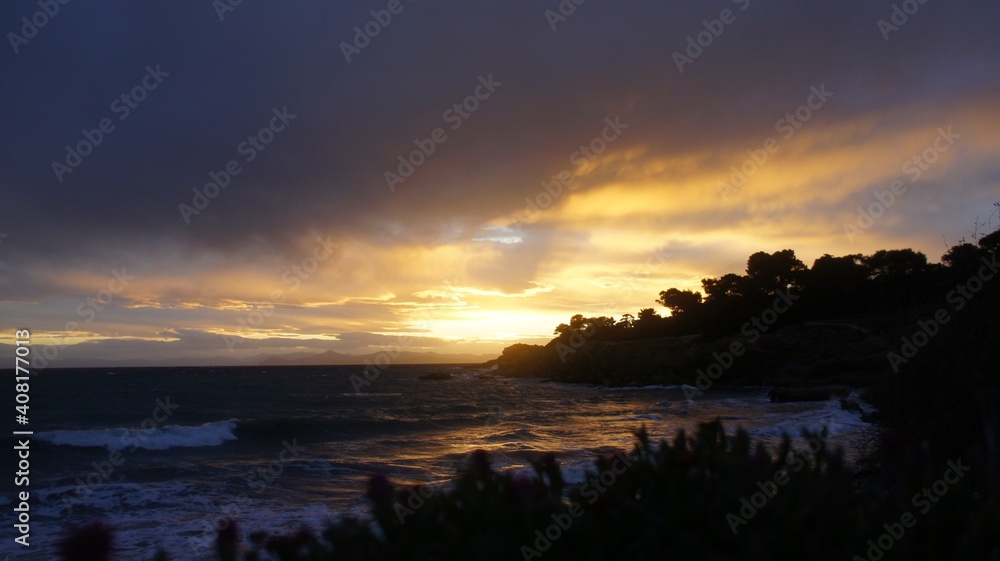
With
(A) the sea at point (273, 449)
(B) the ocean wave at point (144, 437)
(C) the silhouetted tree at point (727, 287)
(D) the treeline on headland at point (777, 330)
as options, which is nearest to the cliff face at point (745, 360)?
(D) the treeline on headland at point (777, 330)

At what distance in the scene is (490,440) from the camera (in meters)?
23.5

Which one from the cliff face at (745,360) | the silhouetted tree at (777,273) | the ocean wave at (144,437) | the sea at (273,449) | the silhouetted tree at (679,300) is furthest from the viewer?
the silhouetted tree at (679,300)

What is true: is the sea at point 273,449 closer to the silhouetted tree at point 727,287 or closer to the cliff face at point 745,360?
the cliff face at point 745,360

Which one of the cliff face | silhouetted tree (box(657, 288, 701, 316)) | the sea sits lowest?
the sea

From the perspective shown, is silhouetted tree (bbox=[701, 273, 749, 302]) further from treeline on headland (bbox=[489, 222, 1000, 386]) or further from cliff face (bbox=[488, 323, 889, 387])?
cliff face (bbox=[488, 323, 889, 387])

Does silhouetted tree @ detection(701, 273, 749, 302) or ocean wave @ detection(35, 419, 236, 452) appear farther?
silhouetted tree @ detection(701, 273, 749, 302)

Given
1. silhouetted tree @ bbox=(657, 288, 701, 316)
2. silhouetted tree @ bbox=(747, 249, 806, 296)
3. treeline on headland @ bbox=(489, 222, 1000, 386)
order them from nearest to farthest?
treeline on headland @ bbox=(489, 222, 1000, 386) < silhouetted tree @ bbox=(747, 249, 806, 296) < silhouetted tree @ bbox=(657, 288, 701, 316)

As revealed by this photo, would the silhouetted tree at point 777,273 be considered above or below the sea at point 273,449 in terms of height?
above

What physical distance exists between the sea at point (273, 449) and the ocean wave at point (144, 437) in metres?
0.08

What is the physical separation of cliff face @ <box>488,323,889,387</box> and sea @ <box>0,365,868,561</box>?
484 inches

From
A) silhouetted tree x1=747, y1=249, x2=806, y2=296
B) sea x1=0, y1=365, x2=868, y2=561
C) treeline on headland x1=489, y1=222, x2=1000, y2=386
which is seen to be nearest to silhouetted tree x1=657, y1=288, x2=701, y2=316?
treeline on headland x1=489, y1=222, x2=1000, y2=386

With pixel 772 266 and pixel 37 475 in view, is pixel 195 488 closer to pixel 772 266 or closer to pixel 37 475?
pixel 37 475

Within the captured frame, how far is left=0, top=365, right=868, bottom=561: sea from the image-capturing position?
1196 centimetres

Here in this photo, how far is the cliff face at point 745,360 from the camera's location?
4497 centimetres
